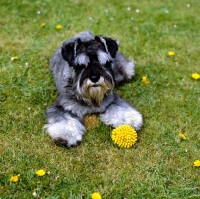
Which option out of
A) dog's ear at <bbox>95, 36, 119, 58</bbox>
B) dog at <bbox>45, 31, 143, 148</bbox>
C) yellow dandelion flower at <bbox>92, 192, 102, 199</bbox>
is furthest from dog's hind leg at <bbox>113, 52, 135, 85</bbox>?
yellow dandelion flower at <bbox>92, 192, 102, 199</bbox>

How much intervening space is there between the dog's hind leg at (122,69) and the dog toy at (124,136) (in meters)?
1.46

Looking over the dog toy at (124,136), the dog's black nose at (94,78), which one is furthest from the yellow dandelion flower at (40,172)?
the dog's black nose at (94,78)

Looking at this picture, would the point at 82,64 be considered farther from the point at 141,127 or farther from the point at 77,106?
the point at 141,127

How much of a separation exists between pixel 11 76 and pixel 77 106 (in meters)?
1.57

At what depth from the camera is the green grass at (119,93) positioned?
171 inches

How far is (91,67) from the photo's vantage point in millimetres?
4777

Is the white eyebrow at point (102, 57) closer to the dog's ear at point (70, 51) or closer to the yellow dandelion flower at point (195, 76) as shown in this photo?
the dog's ear at point (70, 51)

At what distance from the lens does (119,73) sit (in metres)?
6.26

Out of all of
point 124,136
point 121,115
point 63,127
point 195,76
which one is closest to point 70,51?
point 63,127

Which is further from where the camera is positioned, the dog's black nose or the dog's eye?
the dog's eye

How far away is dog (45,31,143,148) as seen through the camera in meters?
4.81

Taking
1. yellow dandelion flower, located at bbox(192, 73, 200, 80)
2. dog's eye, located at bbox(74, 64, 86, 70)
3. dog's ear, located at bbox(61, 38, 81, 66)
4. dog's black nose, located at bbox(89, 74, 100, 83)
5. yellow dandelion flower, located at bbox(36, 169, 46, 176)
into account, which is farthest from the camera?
yellow dandelion flower, located at bbox(192, 73, 200, 80)

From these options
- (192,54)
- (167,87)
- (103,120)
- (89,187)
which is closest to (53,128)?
(103,120)

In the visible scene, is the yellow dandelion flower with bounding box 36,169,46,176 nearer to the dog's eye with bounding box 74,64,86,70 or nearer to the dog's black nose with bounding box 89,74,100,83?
the dog's black nose with bounding box 89,74,100,83
